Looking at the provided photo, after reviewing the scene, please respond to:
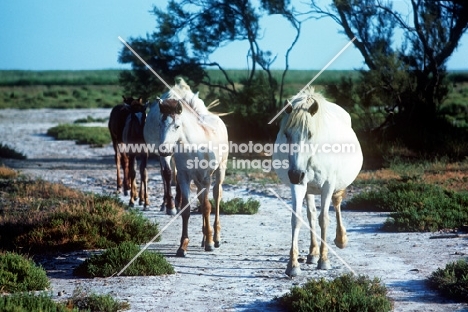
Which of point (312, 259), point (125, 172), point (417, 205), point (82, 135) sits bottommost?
point (312, 259)

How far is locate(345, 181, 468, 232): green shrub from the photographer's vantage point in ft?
37.7

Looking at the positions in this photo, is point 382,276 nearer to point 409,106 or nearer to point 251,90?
point 409,106

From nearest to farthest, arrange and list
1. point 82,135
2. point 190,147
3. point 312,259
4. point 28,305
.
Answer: point 28,305 → point 312,259 → point 190,147 → point 82,135

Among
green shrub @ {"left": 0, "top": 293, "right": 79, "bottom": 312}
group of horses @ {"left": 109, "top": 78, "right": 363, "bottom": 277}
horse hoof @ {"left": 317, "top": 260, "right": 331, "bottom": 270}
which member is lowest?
horse hoof @ {"left": 317, "top": 260, "right": 331, "bottom": 270}

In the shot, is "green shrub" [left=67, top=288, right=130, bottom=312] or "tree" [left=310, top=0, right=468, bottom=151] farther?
"tree" [left=310, top=0, right=468, bottom=151]

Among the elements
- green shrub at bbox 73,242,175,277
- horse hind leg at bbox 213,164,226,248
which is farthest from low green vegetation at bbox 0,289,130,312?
horse hind leg at bbox 213,164,226,248

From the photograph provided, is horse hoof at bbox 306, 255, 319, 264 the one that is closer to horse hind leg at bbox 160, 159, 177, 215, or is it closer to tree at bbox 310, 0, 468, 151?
horse hind leg at bbox 160, 159, 177, 215

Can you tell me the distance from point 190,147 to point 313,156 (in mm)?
2067

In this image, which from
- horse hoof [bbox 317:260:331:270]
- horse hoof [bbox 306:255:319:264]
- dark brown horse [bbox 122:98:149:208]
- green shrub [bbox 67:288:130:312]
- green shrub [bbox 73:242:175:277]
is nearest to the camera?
green shrub [bbox 67:288:130:312]

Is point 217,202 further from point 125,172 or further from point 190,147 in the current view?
point 125,172

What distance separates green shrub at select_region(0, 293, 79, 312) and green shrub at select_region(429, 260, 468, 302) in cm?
389

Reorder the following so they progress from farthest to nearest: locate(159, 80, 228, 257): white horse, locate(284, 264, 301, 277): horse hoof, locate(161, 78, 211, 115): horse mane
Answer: locate(161, 78, 211, 115): horse mane → locate(159, 80, 228, 257): white horse → locate(284, 264, 301, 277): horse hoof

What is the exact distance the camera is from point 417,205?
13055 millimetres

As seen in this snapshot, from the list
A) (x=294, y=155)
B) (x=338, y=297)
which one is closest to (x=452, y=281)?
(x=338, y=297)
